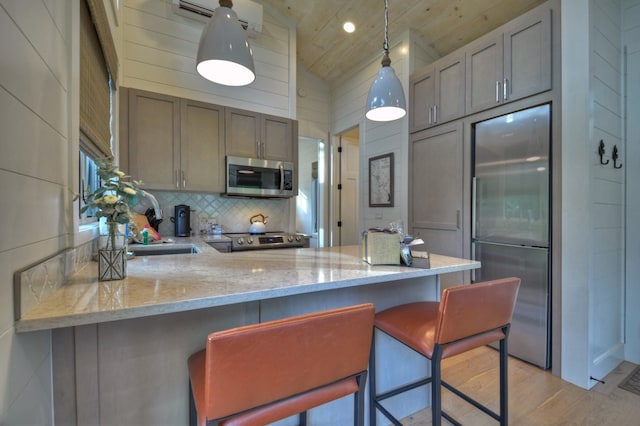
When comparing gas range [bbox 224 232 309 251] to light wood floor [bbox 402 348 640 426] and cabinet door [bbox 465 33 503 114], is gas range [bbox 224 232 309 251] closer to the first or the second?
light wood floor [bbox 402 348 640 426]

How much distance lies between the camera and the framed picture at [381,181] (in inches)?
145

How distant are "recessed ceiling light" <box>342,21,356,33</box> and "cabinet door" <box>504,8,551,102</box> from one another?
5.69 ft

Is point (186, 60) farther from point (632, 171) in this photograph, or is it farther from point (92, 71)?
point (632, 171)

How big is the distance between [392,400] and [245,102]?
3259mm

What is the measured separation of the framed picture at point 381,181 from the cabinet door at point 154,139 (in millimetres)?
2407

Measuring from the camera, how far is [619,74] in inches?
89.7

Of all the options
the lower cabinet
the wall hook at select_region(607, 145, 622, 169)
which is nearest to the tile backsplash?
the lower cabinet

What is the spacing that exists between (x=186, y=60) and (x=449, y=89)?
2810 millimetres

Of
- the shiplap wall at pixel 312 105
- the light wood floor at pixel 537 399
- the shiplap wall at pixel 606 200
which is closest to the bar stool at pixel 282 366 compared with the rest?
the light wood floor at pixel 537 399

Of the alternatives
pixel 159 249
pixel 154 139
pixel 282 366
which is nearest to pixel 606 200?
pixel 282 366

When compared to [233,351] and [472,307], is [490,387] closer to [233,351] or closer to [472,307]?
[472,307]

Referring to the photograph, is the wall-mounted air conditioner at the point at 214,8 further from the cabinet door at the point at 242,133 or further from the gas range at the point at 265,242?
the gas range at the point at 265,242

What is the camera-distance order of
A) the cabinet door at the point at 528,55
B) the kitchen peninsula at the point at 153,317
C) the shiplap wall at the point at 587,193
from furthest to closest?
the cabinet door at the point at 528,55
the shiplap wall at the point at 587,193
the kitchen peninsula at the point at 153,317

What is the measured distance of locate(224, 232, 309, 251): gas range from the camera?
290 centimetres
